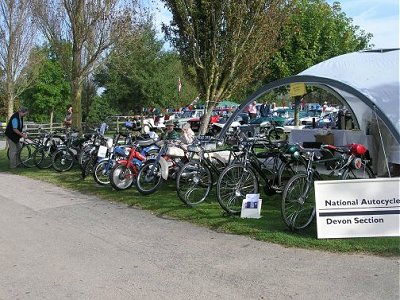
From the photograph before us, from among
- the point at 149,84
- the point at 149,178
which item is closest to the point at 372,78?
the point at 149,178

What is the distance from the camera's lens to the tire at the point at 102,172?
11305 millimetres

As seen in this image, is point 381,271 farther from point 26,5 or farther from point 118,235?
point 26,5

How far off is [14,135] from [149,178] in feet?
23.2

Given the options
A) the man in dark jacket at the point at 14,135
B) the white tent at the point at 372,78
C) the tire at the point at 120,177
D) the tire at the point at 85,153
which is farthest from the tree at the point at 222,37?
the tire at the point at 120,177

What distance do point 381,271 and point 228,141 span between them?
195 inches

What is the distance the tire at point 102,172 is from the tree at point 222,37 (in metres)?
5.23

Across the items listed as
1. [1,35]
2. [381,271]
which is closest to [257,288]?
[381,271]

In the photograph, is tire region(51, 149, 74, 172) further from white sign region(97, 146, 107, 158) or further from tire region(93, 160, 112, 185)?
tire region(93, 160, 112, 185)

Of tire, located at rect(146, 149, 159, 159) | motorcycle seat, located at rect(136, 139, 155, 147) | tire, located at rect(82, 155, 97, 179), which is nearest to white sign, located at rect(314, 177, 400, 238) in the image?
tire, located at rect(146, 149, 159, 159)

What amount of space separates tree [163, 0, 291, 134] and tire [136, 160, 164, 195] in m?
6.24

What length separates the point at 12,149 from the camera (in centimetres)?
1548

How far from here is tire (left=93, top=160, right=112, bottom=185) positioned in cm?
1130

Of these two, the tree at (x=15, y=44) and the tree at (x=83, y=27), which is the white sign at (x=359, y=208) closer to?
the tree at (x=83, y=27)

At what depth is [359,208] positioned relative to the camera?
6473 mm
